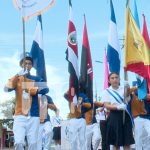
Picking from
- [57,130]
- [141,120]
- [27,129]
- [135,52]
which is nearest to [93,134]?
[141,120]

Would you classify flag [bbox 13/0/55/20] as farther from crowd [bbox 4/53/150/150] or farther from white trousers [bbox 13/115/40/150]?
white trousers [bbox 13/115/40/150]

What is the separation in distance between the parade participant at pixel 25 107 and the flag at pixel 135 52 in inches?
85.9

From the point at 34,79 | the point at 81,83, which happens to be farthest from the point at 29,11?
the point at 81,83

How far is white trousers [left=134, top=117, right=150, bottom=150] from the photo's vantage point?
40.2 ft

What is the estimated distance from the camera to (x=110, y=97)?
35.1 ft

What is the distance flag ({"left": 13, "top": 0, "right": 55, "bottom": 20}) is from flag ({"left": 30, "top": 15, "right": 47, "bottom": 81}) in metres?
2.69

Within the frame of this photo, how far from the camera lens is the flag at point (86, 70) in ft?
48.6

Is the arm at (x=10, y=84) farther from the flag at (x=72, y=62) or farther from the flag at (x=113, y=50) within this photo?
the flag at (x=72, y=62)

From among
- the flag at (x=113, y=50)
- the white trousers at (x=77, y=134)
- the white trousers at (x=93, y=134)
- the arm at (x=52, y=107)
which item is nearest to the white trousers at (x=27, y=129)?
the flag at (x=113, y=50)

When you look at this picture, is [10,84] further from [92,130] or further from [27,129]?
[92,130]

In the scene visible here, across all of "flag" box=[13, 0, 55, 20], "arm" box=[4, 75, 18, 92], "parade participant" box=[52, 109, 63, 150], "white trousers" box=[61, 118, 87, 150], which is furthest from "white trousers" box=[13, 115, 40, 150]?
"parade participant" box=[52, 109, 63, 150]

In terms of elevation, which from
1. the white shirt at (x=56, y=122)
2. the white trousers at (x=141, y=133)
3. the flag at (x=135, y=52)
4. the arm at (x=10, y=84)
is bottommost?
the white trousers at (x=141, y=133)

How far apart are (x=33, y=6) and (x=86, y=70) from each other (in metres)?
4.41

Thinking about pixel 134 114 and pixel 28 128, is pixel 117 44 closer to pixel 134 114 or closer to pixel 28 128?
pixel 134 114
